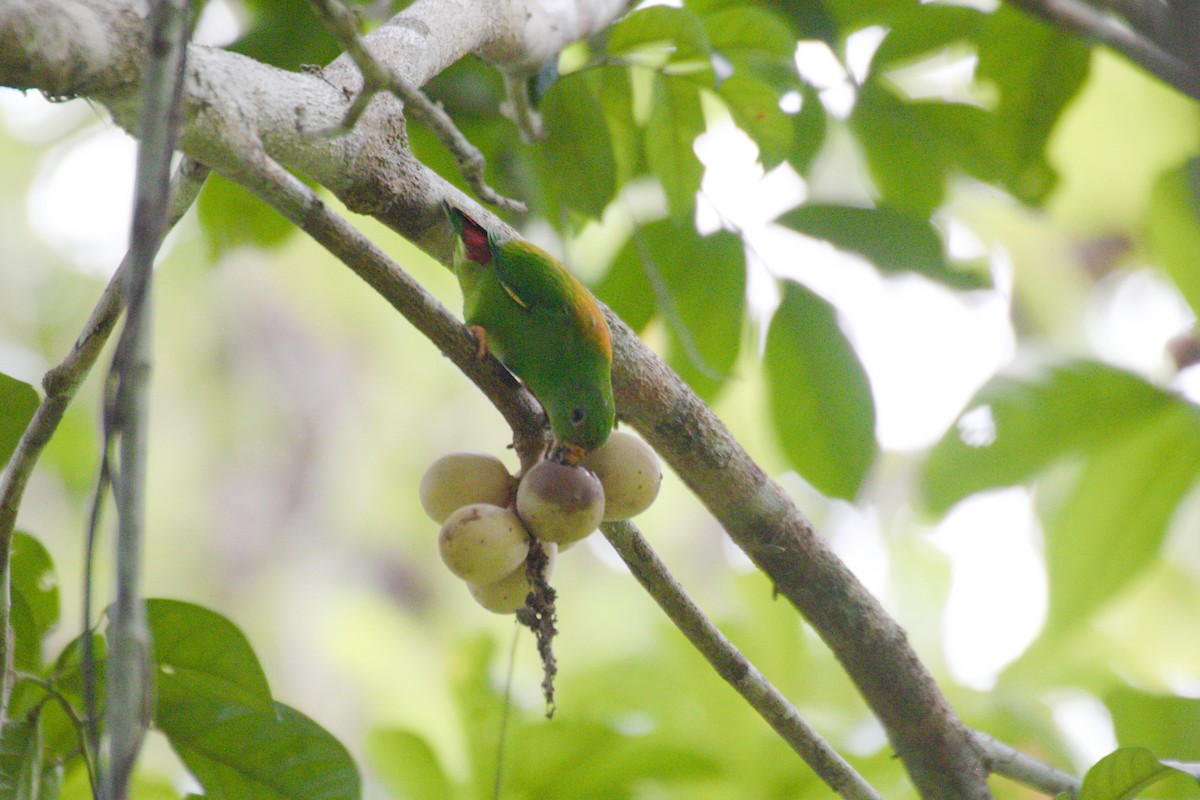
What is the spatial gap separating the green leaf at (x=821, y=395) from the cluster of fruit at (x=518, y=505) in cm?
80

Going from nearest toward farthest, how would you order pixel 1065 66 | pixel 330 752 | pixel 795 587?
pixel 330 752 < pixel 795 587 < pixel 1065 66

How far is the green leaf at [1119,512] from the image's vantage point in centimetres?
254

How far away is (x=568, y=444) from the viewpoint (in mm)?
1435

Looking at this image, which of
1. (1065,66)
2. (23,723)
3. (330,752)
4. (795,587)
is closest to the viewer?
(23,723)

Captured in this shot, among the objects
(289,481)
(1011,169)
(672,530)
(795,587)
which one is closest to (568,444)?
(795,587)

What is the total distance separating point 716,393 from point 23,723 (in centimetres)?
155

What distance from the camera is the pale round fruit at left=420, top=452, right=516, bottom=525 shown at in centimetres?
140

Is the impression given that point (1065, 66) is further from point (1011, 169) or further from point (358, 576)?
point (358, 576)

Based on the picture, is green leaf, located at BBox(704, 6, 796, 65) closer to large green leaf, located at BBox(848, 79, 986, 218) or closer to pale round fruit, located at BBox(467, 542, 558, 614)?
large green leaf, located at BBox(848, 79, 986, 218)

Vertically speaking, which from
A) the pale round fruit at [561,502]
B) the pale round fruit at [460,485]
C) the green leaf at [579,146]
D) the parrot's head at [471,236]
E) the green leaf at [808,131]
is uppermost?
the green leaf at [808,131]

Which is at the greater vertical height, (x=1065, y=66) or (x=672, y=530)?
(x=672, y=530)

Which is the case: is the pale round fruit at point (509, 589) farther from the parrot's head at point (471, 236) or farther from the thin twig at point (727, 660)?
the parrot's head at point (471, 236)

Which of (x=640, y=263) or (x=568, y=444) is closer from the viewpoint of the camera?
(x=568, y=444)

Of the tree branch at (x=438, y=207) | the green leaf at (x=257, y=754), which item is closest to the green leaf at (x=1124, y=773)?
the tree branch at (x=438, y=207)
